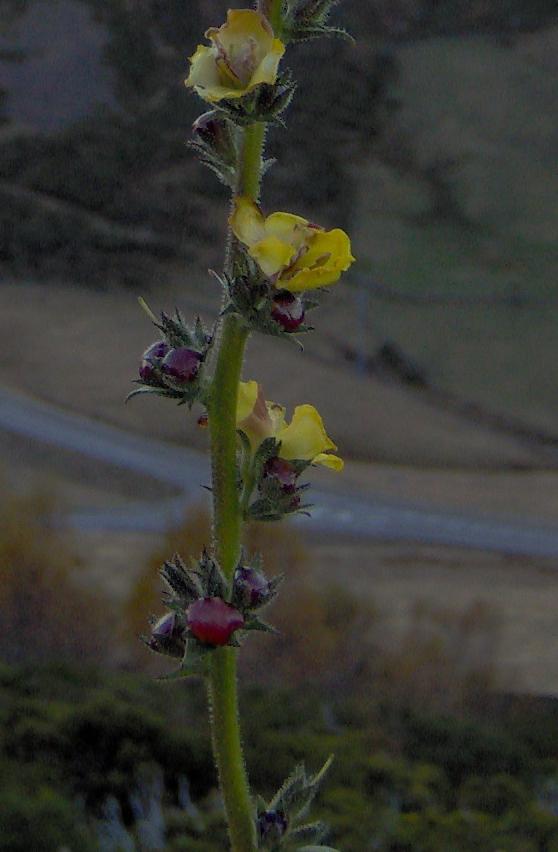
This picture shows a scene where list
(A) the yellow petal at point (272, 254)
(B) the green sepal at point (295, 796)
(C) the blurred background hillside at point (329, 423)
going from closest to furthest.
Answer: (A) the yellow petal at point (272, 254), (B) the green sepal at point (295, 796), (C) the blurred background hillside at point (329, 423)

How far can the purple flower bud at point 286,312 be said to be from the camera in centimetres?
109

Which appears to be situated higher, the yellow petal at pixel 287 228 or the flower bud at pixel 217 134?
the flower bud at pixel 217 134

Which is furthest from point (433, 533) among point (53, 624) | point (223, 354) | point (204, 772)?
point (223, 354)

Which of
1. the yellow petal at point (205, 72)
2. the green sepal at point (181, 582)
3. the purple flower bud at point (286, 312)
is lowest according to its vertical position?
the green sepal at point (181, 582)

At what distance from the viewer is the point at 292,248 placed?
106 centimetres

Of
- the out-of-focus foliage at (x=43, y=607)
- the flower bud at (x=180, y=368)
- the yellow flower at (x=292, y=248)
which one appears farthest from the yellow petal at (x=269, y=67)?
the out-of-focus foliage at (x=43, y=607)

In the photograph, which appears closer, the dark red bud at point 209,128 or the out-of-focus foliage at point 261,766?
the dark red bud at point 209,128

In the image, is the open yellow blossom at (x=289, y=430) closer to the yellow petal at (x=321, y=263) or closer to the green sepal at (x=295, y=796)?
the yellow petal at (x=321, y=263)

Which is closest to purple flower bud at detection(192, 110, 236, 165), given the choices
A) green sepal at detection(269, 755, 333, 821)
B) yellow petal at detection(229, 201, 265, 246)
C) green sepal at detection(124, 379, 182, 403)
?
yellow petal at detection(229, 201, 265, 246)

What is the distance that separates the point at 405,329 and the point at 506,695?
374 inches

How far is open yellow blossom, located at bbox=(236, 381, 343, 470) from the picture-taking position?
4.13 ft

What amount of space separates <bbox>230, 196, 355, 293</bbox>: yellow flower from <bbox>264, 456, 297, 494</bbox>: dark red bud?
0.24m

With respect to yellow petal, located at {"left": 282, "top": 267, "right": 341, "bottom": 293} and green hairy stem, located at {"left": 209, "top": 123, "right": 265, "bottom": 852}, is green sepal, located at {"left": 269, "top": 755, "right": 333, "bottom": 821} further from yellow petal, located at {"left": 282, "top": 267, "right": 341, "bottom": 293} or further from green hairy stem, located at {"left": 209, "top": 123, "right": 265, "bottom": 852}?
yellow petal, located at {"left": 282, "top": 267, "right": 341, "bottom": 293}

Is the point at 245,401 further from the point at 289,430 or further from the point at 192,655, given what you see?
the point at 192,655
